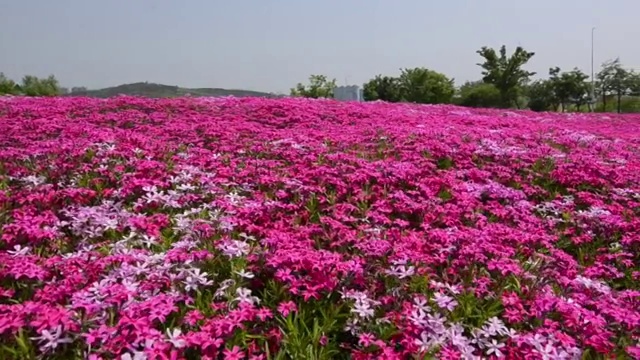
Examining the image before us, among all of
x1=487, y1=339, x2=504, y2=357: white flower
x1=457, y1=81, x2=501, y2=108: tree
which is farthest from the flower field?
x1=457, y1=81, x2=501, y2=108: tree

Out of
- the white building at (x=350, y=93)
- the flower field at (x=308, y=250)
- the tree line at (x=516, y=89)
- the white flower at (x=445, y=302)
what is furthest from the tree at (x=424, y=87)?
the white flower at (x=445, y=302)

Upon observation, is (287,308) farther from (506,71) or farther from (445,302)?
(506,71)

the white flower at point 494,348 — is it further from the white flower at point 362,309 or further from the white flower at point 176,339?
the white flower at point 176,339

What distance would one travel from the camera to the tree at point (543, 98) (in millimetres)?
37850

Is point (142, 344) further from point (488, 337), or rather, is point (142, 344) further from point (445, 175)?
point (445, 175)

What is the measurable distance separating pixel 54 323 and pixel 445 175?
4379 millimetres

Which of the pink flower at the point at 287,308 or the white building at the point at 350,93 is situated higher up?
the white building at the point at 350,93

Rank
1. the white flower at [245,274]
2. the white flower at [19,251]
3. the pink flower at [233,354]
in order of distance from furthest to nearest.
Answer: the white flower at [19,251] → the white flower at [245,274] → the pink flower at [233,354]

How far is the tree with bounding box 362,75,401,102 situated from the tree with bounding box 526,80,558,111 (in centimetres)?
1064

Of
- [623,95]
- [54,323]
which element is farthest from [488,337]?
[623,95]

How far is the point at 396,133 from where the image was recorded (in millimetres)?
7859

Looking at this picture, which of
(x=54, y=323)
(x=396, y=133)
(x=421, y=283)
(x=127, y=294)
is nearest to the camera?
(x=54, y=323)

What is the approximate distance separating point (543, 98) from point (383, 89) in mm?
12669

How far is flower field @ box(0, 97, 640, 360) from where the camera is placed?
102 inches
